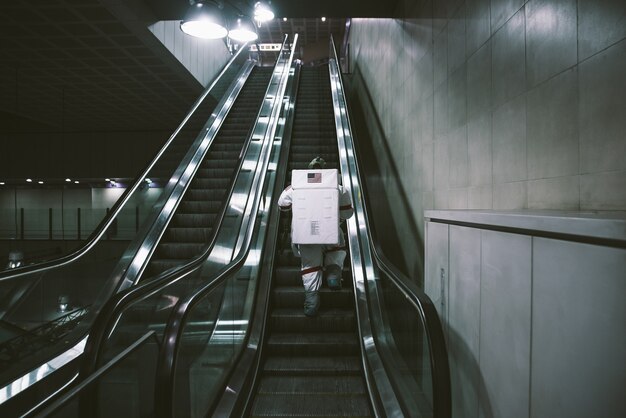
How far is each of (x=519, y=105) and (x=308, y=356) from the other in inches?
109

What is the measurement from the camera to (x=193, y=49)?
8688mm

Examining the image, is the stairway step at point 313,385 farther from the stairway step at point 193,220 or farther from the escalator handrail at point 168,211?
the stairway step at point 193,220

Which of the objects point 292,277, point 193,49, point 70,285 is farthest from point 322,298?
point 193,49

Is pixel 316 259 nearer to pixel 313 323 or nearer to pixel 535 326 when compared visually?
pixel 313 323

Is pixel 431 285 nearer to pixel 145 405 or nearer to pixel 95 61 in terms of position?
pixel 145 405

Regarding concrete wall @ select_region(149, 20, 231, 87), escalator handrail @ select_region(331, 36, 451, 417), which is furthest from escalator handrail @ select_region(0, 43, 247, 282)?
escalator handrail @ select_region(331, 36, 451, 417)

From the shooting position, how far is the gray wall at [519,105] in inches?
69.1

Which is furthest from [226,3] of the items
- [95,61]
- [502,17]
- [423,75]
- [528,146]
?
[528,146]

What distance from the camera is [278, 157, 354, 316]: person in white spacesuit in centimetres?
389

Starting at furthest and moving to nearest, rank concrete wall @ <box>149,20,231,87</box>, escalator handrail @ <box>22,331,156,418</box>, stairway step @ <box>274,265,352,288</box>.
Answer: concrete wall @ <box>149,20,231,87</box> < stairway step @ <box>274,265,352,288</box> < escalator handrail @ <box>22,331,156,418</box>

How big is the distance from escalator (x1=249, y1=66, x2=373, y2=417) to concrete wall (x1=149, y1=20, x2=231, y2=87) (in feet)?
15.9

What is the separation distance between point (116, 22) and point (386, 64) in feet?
15.3

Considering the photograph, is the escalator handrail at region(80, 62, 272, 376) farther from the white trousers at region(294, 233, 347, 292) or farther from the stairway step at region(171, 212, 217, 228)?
the stairway step at region(171, 212, 217, 228)

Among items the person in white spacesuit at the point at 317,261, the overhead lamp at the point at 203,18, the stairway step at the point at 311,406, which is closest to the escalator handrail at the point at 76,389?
the stairway step at the point at 311,406
